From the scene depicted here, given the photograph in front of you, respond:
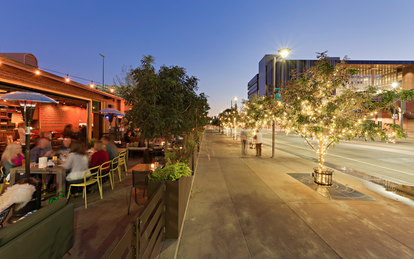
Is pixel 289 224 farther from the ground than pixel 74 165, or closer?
closer

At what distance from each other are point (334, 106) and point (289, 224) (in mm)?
3506

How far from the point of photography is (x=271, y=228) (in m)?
3.37

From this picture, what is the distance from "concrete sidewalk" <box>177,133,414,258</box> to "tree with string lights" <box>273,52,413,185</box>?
1.70 metres

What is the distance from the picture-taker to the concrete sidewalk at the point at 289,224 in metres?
2.78

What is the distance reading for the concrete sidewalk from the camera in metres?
2.78

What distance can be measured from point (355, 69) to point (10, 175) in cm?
943

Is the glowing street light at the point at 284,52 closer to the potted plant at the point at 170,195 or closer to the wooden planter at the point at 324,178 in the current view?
the wooden planter at the point at 324,178

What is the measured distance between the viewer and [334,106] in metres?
4.93

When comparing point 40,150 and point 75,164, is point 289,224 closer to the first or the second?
point 75,164

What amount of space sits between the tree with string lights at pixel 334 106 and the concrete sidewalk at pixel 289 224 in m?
1.70

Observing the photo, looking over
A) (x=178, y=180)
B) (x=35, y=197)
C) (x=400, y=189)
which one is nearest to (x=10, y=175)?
(x=35, y=197)

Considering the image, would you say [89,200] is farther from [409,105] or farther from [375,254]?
[409,105]

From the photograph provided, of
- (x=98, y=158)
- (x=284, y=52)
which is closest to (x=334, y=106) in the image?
(x=284, y=52)

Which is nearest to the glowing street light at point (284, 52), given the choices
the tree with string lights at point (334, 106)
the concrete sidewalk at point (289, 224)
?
the tree with string lights at point (334, 106)
